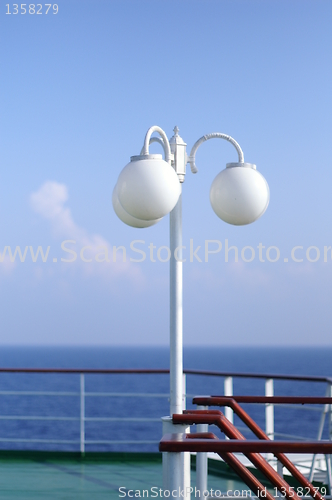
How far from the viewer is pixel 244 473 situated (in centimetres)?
200

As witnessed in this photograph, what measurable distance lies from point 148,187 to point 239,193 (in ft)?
1.38

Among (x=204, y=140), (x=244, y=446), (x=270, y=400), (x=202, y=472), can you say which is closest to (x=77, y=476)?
(x=202, y=472)

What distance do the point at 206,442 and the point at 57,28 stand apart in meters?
17.8

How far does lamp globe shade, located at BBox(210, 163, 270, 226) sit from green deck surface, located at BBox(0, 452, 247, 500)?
2.23 metres

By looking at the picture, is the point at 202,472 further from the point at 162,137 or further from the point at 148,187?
the point at 162,137

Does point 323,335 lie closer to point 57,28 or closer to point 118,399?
point 118,399

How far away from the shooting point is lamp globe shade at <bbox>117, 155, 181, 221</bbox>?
7.57 feet

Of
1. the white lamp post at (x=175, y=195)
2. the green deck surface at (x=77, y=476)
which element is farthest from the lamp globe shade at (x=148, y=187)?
the green deck surface at (x=77, y=476)

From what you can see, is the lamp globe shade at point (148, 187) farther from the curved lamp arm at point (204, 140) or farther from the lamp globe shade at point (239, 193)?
the curved lamp arm at point (204, 140)

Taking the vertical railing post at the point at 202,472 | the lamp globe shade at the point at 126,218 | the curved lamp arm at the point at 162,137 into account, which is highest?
the curved lamp arm at the point at 162,137

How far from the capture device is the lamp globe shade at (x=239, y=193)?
2545 mm

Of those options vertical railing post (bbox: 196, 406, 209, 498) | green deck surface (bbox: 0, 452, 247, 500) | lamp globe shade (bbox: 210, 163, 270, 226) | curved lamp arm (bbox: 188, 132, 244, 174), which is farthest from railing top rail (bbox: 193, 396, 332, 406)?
green deck surface (bbox: 0, 452, 247, 500)

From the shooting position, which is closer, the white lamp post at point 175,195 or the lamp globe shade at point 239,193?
the white lamp post at point 175,195

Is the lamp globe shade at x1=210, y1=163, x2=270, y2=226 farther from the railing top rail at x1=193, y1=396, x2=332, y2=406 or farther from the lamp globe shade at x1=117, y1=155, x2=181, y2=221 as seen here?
the railing top rail at x1=193, y1=396, x2=332, y2=406
